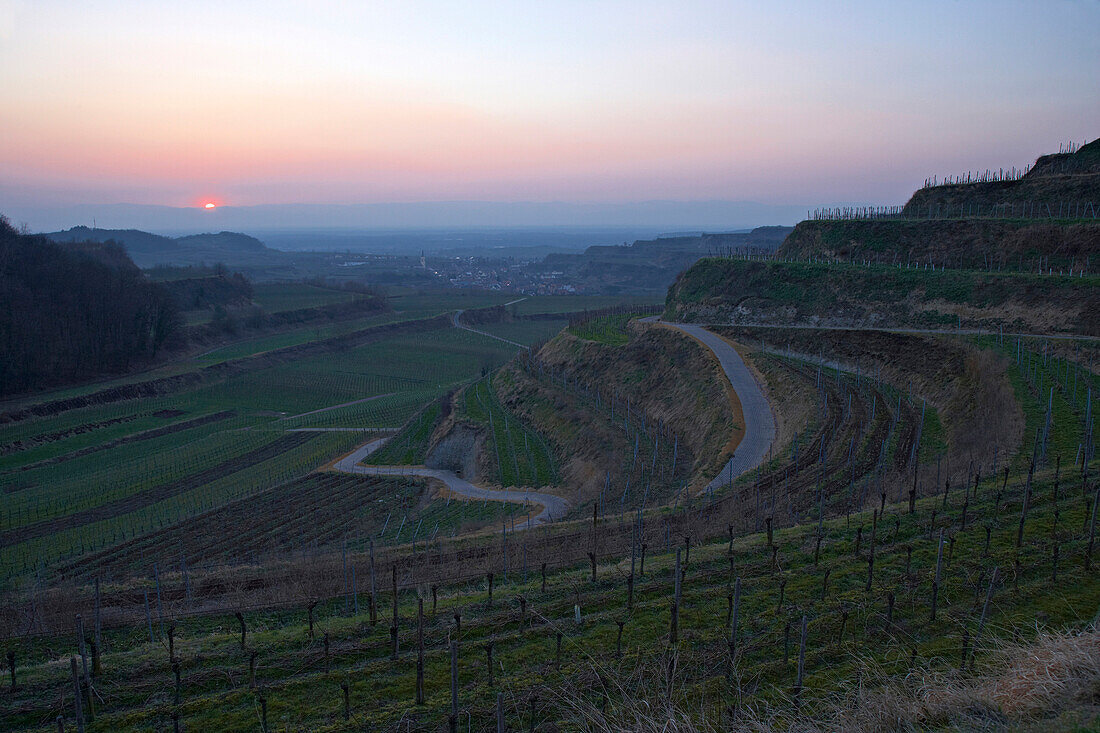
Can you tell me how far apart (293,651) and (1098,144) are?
2177 inches

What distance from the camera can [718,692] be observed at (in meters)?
7.70

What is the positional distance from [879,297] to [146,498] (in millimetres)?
38577

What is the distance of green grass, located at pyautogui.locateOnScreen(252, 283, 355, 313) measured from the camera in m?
101

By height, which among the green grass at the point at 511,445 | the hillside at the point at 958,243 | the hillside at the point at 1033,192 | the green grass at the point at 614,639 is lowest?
the green grass at the point at 511,445

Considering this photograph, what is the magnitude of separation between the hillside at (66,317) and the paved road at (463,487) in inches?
1263

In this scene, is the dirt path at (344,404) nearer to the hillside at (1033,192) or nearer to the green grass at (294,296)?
the hillside at (1033,192)

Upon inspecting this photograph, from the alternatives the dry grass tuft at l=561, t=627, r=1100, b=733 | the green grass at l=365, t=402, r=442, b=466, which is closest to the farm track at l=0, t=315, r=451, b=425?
the green grass at l=365, t=402, r=442, b=466

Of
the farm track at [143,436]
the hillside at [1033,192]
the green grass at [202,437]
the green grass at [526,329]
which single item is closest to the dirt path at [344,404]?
the green grass at [202,437]

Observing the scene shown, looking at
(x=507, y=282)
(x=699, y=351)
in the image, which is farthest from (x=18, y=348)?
(x=507, y=282)

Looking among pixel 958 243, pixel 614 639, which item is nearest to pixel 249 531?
pixel 614 639

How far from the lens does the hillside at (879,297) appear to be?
30.4m

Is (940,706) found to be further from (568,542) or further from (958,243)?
(958,243)

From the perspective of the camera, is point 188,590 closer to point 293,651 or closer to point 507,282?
point 293,651

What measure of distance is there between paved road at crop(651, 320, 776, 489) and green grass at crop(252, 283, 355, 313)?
7517cm
